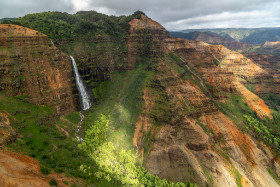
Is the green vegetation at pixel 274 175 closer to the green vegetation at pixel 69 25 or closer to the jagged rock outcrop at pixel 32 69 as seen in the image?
the jagged rock outcrop at pixel 32 69

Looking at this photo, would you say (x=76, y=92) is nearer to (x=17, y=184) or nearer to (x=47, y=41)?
(x=47, y=41)

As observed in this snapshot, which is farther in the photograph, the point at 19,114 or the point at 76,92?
the point at 76,92

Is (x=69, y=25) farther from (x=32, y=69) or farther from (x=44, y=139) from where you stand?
(x=44, y=139)

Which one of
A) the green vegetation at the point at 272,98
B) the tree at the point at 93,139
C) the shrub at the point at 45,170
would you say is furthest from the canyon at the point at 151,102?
the green vegetation at the point at 272,98

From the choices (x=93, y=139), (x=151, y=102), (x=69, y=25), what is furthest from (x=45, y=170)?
(x=69, y=25)

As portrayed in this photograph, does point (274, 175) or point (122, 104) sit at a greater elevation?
point (122, 104)

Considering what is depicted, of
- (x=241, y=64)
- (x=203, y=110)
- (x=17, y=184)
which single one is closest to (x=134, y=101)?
(x=203, y=110)

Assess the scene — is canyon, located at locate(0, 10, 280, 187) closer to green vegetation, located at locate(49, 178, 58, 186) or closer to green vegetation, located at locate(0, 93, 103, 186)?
green vegetation, located at locate(0, 93, 103, 186)

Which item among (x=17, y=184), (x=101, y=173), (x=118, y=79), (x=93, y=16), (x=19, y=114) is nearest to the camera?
(x=17, y=184)

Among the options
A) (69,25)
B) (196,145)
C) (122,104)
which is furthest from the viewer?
(69,25)
